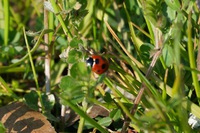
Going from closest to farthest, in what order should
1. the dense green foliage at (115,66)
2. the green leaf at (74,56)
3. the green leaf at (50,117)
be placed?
the dense green foliage at (115,66) → the green leaf at (74,56) → the green leaf at (50,117)

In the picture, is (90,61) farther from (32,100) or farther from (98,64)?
(32,100)

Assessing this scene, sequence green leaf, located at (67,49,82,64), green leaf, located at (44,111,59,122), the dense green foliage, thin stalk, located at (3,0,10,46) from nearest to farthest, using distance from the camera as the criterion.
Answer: the dense green foliage, green leaf, located at (67,49,82,64), green leaf, located at (44,111,59,122), thin stalk, located at (3,0,10,46)

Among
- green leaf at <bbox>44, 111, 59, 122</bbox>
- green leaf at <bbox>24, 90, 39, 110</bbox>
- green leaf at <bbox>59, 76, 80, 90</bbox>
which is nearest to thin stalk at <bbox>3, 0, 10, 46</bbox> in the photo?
green leaf at <bbox>24, 90, 39, 110</bbox>

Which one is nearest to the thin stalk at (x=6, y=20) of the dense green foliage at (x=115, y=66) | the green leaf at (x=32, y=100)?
the dense green foliage at (x=115, y=66)

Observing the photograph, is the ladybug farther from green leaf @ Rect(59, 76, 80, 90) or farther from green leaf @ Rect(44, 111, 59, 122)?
green leaf @ Rect(44, 111, 59, 122)

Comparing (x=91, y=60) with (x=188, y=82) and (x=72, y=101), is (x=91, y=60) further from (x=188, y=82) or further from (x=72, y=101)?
(x=188, y=82)

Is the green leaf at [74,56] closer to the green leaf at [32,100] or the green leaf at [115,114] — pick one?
the green leaf at [115,114]

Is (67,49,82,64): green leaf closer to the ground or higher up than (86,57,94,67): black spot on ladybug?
higher up

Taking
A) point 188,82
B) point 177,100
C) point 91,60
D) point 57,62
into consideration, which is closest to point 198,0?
point 188,82
